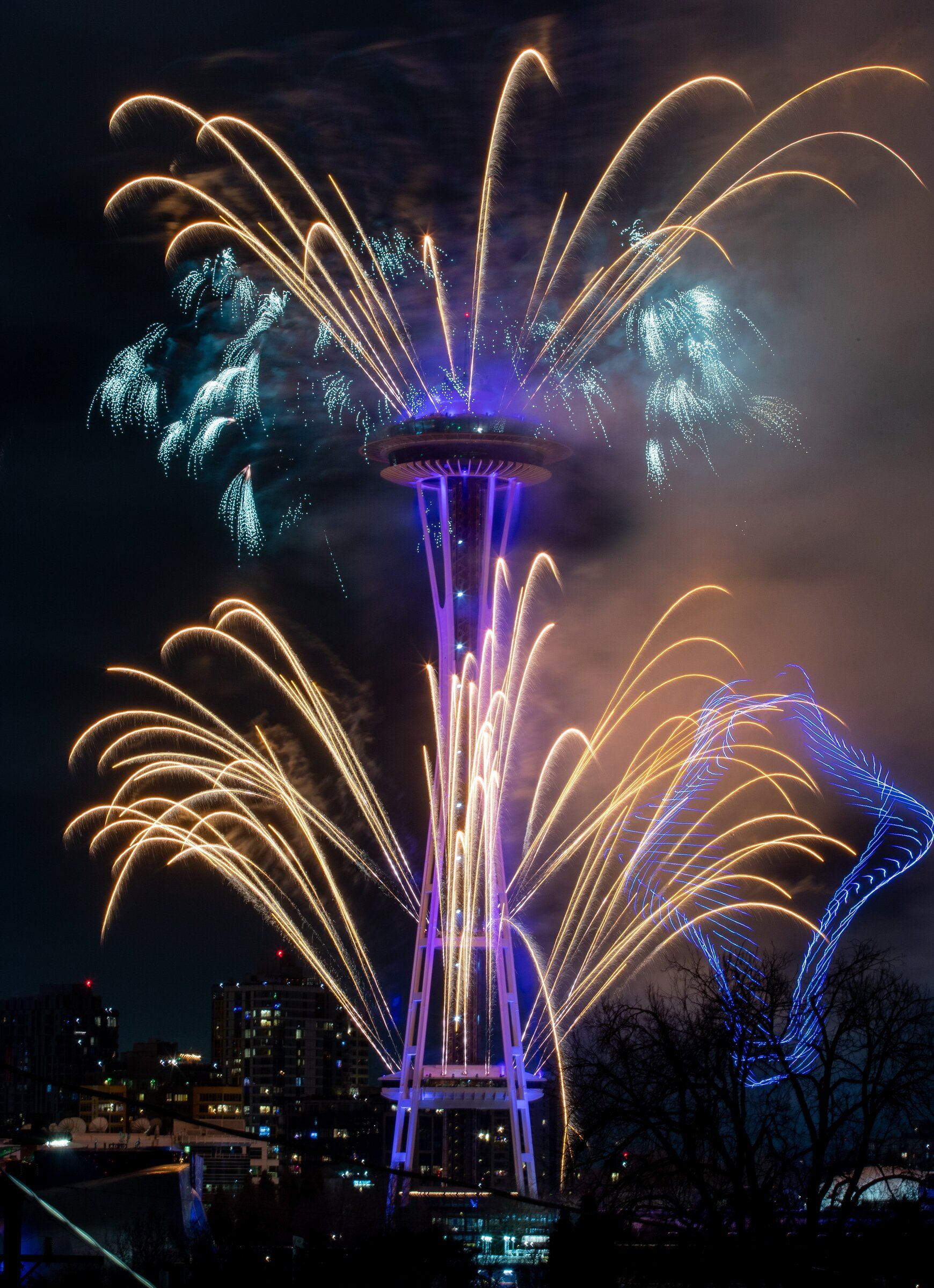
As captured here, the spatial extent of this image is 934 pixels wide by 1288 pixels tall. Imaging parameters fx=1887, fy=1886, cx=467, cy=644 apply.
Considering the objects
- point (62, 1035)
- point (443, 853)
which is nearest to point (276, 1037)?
point (62, 1035)

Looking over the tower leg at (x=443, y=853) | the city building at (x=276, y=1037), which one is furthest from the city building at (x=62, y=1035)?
the tower leg at (x=443, y=853)

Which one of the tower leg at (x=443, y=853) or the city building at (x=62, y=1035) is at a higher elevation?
the city building at (x=62, y=1035)

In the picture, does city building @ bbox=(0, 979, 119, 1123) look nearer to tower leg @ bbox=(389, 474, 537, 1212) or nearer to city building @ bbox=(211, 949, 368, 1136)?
city building @ bbox=(211, 949, 368, 1136)

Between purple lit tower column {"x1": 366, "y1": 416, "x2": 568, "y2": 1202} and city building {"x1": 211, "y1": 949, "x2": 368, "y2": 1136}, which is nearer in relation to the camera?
purple lit tower column {"x1": 366, "y1": 416, "x2": 568, "y2": 1202}

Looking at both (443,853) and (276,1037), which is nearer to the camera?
(443,853)

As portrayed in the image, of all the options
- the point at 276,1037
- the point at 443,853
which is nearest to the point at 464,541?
the point at 443,853

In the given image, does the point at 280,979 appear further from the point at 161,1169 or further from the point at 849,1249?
the point at 849,1249

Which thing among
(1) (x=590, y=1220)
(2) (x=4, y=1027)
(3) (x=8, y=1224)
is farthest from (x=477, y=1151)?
(2) (x=4, y=1027)

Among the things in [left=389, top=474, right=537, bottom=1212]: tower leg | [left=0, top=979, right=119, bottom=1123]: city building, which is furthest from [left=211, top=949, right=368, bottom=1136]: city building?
[left=389, top=474, right=537, bottom=1212]: tower leg

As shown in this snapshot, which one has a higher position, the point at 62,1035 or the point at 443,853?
the point at 62,1035

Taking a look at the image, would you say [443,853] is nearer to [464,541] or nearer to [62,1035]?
[464,541]

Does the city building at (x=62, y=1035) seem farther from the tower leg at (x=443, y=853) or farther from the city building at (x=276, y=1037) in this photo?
the tower leg at (x=443, y=853)

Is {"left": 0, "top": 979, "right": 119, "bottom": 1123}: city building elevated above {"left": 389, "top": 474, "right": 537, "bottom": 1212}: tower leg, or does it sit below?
above
